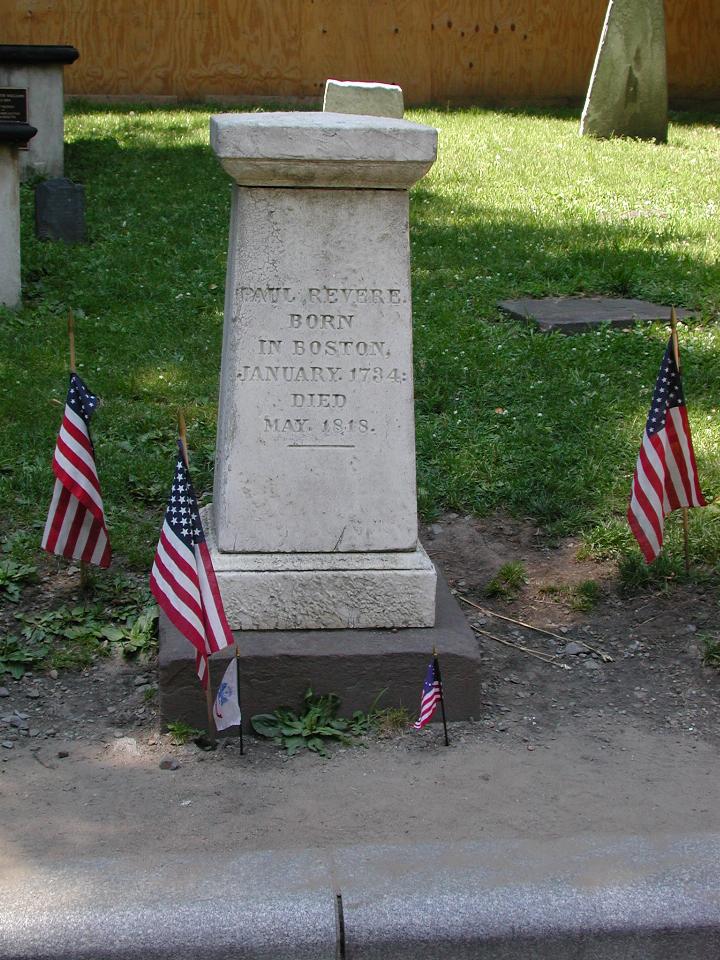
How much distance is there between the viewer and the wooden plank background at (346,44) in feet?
50.7

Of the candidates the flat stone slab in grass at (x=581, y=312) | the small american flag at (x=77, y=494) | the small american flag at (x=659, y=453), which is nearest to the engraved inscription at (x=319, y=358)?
the small american flag at (x=77, y=494)

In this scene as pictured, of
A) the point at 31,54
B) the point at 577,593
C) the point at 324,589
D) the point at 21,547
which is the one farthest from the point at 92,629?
the point at 31,54

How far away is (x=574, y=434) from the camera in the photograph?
6293mm

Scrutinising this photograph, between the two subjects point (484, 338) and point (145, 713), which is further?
point (484, 338)

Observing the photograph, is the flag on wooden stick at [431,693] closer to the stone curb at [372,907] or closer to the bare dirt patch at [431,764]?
the bare dirt patch at [431,764]

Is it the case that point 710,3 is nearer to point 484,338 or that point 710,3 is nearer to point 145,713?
point 484,338

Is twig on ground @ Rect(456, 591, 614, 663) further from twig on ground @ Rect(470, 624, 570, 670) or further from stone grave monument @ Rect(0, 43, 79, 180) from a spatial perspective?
stone grave monument @ Rect(0, 43, 79, 180)

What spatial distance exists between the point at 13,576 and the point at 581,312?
416 cm

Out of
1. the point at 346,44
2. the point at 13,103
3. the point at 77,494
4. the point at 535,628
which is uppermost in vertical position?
the point at 346,44

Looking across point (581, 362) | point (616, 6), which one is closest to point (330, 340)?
point (581, 362)

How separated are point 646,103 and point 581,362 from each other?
6754mm

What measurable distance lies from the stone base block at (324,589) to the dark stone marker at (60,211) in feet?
19.3

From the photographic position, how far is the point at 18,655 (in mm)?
4559

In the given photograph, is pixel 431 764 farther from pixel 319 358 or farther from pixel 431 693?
pixel 319 358
